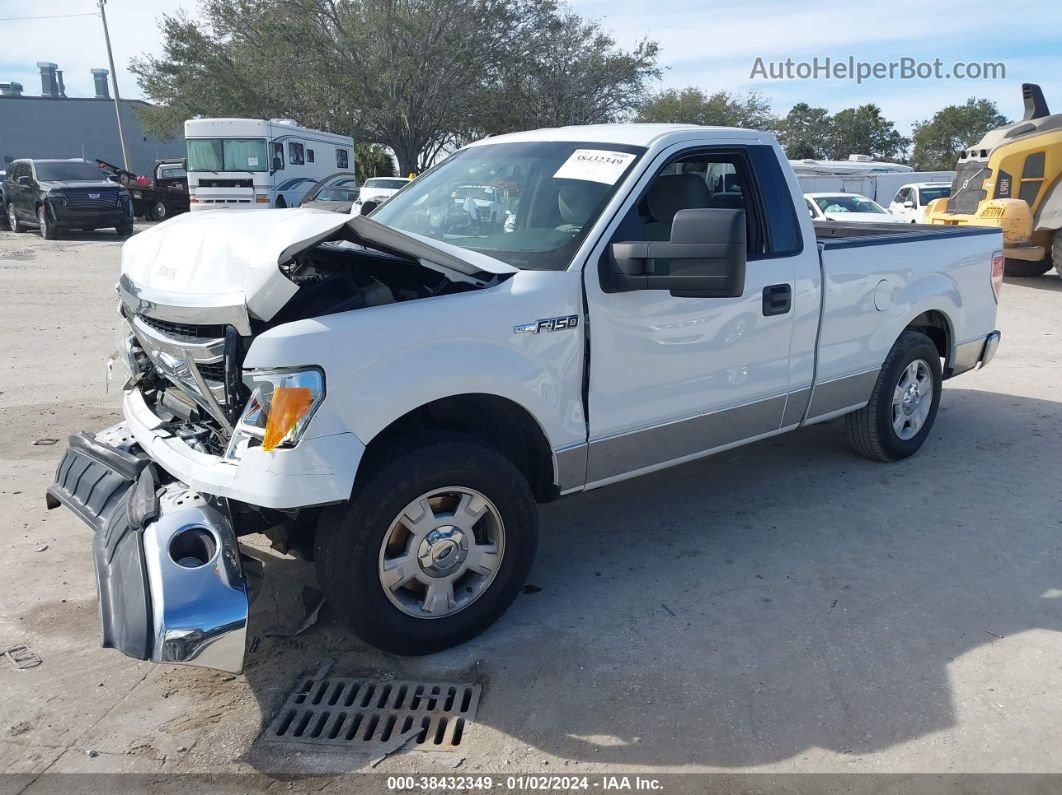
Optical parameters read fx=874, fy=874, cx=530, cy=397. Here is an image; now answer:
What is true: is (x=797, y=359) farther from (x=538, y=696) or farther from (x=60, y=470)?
(x=60, y=470)

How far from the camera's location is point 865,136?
6088cm

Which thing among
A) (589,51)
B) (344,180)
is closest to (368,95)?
(589,51)

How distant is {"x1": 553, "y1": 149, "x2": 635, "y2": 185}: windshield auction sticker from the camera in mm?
3945

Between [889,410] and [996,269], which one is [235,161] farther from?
[889,410]

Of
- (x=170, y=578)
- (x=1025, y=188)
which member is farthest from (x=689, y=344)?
(x=1025, y=188)

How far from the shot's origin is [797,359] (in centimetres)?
462

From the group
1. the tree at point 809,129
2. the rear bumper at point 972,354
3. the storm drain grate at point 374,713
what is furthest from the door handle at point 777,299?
the tree at point 809,129

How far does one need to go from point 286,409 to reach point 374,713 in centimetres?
113

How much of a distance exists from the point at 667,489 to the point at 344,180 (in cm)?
2097

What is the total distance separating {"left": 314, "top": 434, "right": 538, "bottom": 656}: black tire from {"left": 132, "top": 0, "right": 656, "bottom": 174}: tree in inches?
1317

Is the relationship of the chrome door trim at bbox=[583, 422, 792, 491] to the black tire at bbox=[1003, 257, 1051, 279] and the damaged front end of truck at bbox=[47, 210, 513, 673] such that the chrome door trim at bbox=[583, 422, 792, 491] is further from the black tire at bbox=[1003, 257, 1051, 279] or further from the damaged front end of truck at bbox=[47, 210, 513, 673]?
the black tire at bbox=[1003, 257, 1051, 279]

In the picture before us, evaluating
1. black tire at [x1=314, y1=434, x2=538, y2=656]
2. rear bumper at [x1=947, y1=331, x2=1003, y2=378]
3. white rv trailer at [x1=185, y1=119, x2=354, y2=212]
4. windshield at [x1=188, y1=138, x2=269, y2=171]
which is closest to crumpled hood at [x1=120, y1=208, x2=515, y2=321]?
black tire at [x1=314, y1=434, x2=538, y2=656]

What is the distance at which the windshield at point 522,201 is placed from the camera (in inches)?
150

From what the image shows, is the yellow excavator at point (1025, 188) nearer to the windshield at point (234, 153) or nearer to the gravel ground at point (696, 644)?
the gravel ground at point (696, 644)
